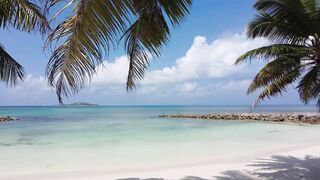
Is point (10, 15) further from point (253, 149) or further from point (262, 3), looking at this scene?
point (253, 149)

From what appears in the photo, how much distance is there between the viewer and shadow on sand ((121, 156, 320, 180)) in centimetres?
654

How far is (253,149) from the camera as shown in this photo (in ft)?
38.1

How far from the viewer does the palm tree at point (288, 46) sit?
6801 millimetres

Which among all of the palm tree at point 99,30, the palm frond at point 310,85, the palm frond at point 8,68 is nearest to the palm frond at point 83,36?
the palm tree at point 99,30

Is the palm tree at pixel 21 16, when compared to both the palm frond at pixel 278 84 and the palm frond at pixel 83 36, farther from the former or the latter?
the palm frond at pixel 278 84

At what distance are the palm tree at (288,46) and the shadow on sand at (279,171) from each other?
1406 millimetres

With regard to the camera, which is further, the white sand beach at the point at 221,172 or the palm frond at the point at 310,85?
the palm frond at the point at 310,85

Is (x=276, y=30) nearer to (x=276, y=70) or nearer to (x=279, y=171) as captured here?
(x=276, y=70)

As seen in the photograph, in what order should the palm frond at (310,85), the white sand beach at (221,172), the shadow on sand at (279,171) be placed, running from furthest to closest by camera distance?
the palm frond at (310,85) < the white sand beach at (221,172) < the shadow on sand at (279,171)

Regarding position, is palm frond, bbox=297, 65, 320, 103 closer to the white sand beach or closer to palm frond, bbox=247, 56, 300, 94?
palm frond, bbox=247, 56, 300, 94

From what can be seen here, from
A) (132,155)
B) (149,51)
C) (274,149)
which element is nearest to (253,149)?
(274,149)

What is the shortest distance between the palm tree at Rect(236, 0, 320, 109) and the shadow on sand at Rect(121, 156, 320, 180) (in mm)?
1406

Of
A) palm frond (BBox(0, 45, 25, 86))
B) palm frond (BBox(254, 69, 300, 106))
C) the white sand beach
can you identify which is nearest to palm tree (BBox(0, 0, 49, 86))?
palm frond (BBox(0, 45, 25, 86))

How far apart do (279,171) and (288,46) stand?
8.08 feet
